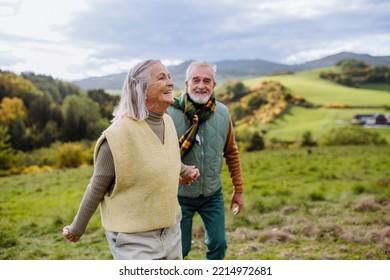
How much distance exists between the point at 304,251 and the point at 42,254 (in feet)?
7.07

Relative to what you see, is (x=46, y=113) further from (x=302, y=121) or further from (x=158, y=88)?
(x=158, y=88)

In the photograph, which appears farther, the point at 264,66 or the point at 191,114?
the point at 264,66

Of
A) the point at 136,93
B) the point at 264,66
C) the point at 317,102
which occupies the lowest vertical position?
the point at 317,102

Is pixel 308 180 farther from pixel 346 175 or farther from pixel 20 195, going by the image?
pixel 20 195

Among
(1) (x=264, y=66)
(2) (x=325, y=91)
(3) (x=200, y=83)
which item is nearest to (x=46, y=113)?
(1) (x=264, y=66)

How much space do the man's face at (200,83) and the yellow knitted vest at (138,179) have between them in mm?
755

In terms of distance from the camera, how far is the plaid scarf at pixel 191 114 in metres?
3.08

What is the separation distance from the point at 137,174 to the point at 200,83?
1003 millimetres

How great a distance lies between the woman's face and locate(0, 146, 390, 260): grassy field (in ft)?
7.66

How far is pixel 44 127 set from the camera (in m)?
6.20

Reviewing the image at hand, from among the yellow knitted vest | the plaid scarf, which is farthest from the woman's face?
the plaid scarf

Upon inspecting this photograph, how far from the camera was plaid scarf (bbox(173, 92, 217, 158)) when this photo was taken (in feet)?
10.1

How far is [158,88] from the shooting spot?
7.65ft
